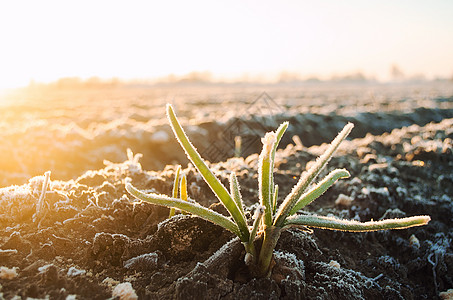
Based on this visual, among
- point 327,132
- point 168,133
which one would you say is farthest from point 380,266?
point 327,132

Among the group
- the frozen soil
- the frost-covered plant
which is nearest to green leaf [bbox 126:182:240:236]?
the frost-covered plant

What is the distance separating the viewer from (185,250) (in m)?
2.01

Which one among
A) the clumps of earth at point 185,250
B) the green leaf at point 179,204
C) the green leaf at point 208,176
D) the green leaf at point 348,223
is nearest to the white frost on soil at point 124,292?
the clumps of earth at point 185,250

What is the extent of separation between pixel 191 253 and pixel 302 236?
2.15ft

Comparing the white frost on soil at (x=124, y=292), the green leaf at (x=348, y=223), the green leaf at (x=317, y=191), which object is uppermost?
the green leaf at (x=317, y=191)

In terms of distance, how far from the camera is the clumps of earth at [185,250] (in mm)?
1720

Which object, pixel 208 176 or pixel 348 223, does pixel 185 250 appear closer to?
pixel 208 176

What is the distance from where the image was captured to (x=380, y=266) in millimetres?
Result: 2449

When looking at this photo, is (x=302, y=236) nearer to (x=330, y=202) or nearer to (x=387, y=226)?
(x=387, y=226)

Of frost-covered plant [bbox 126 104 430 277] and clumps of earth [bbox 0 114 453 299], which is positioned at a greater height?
frost-covered plant [bbox 126 104 430 277]

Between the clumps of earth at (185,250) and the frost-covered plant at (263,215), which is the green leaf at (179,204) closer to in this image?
the frost-covered plant at (263,215)

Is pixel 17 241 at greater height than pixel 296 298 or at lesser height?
greater

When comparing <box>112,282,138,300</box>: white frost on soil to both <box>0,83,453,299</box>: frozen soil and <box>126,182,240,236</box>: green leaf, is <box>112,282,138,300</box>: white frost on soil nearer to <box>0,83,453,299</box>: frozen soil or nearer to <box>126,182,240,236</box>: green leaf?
<box>0,83,453,299</box>: frozen soil

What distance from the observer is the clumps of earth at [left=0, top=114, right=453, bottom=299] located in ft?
5.64
